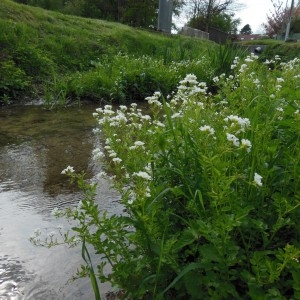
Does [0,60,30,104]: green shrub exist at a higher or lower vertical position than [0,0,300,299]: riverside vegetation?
lower

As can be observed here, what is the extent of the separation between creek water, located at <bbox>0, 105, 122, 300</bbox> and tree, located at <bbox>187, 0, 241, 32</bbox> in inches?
1525

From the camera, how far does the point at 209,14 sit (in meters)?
42.3

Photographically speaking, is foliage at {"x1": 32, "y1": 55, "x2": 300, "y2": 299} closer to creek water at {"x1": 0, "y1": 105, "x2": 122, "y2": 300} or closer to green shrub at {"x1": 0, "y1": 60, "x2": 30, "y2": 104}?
creek water at {"x1": 0, "y1": 105, "x2": 122, "y2": 300}

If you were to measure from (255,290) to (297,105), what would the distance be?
3.95ft

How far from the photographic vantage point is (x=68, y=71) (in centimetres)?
856

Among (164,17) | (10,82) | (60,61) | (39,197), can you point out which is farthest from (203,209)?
(164,17)

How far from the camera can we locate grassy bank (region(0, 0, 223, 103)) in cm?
704

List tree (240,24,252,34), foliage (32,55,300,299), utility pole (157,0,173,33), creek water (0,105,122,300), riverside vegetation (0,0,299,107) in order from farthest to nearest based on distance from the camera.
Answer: tree (240,24,252,34)
utility pole (157,0,173,33)
riverside vegetation (0,0,299,107)
creek water (0,105,122,300)
foliage (32,55,300,299)

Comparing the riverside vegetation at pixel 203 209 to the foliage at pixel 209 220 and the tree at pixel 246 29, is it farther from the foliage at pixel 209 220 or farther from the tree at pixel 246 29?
the tree at pixel 246 29

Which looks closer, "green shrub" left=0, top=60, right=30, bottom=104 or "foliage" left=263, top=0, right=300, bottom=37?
"green shrub" left=0, top=60, right=30, bottom=104

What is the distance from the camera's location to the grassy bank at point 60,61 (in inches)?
277

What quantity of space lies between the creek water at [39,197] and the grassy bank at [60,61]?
5.67 ft

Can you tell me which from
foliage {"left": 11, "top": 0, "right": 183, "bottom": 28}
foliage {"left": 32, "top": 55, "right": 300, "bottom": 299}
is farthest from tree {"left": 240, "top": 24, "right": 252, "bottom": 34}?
foliage {"left": 32, "top": 55, "right": 300, "bottom": 299}

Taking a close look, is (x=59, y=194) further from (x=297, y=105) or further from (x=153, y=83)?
(x=153, y=83)
